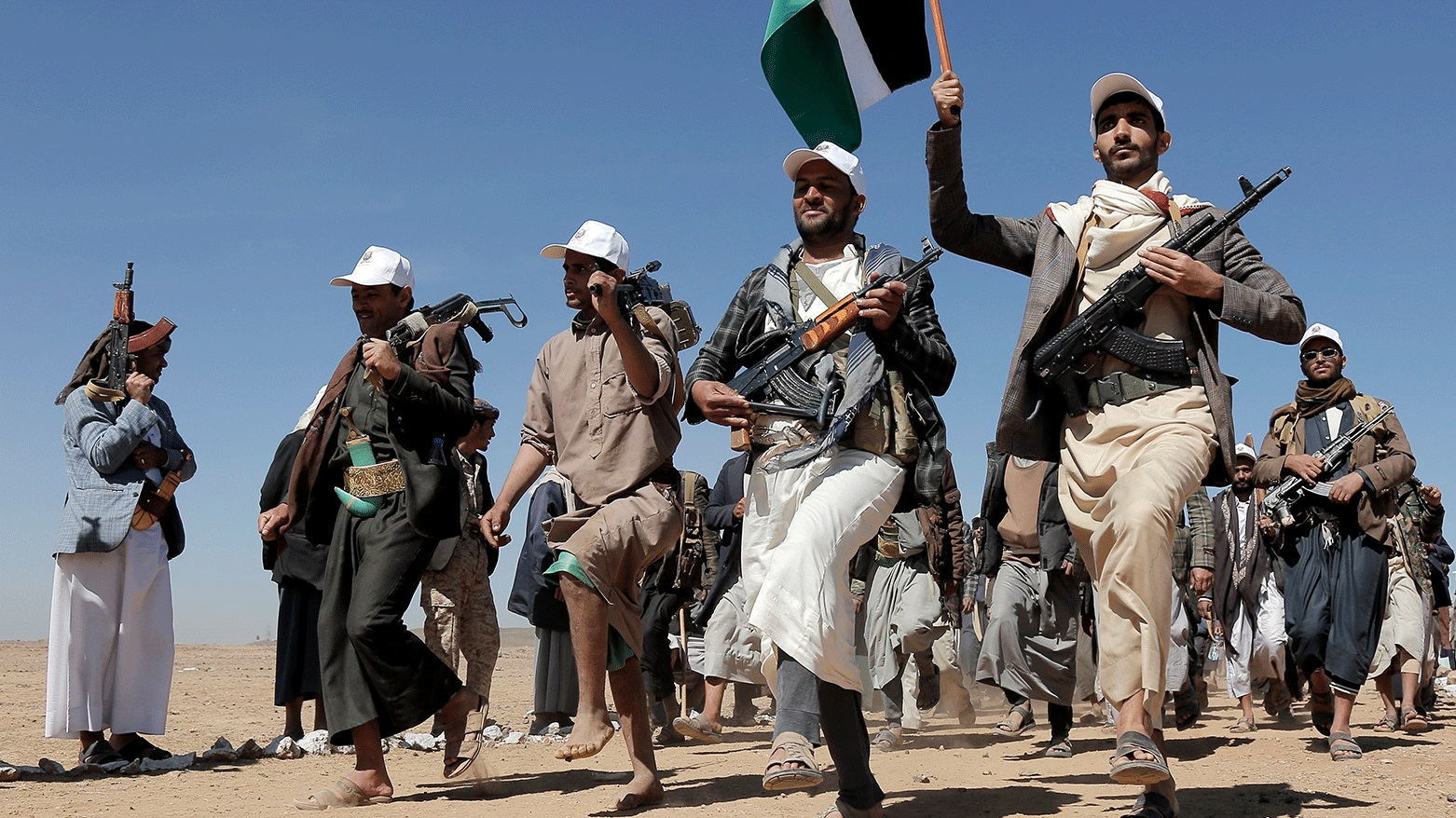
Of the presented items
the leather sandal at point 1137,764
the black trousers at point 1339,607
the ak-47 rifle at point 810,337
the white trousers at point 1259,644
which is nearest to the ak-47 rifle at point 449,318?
the ak-47 rifle at point 810,337

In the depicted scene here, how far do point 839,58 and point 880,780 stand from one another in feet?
12.0

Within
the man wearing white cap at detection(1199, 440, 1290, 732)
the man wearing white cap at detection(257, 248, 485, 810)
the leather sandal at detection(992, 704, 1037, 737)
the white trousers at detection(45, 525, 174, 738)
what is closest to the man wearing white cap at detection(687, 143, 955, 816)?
the man wearing white cap at detection(257, 248, 485, 810)

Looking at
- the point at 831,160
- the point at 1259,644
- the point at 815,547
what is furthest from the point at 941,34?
the point at 1259,644

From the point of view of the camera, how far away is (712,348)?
19.0ft

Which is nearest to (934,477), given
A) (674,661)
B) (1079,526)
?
(1079,526)

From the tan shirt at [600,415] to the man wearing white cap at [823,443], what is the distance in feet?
1.68

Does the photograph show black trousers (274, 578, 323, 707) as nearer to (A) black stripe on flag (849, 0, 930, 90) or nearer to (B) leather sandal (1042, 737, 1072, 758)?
(B) leather sandal (1042, 737, 1072, 758)

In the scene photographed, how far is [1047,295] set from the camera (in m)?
5.45

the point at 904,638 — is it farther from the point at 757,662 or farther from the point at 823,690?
the point at 823,690

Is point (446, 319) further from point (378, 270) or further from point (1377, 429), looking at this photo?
point (1377, 429)

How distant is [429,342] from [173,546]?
3152mm

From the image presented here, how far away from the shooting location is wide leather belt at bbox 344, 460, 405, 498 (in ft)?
21.5

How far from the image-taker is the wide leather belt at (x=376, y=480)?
656cm

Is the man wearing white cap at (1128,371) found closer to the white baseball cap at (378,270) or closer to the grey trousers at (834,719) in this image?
the grey trousers at (834,719)
